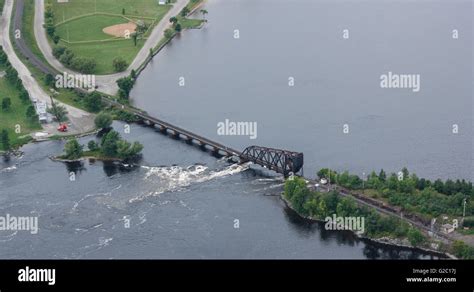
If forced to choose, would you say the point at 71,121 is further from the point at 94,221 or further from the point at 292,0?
the point at 292,0

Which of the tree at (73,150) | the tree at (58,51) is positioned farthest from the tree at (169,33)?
A: the tree at (73,150)

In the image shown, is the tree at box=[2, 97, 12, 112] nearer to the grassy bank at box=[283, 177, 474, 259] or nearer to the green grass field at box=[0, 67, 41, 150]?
the green grass field at box=[0, 67, 41, 150]

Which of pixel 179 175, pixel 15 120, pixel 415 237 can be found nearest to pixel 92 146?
pixel 179 175

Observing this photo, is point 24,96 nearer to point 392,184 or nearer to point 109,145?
point 109,145

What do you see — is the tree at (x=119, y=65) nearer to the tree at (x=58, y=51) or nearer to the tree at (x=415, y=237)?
the tree at (x=58, y=51)

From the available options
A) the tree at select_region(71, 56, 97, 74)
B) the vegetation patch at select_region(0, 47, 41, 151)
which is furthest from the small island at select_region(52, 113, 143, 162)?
the tree at select_region(71, 56, 97, 74)

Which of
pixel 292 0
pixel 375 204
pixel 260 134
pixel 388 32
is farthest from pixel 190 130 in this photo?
pixel 292 0
